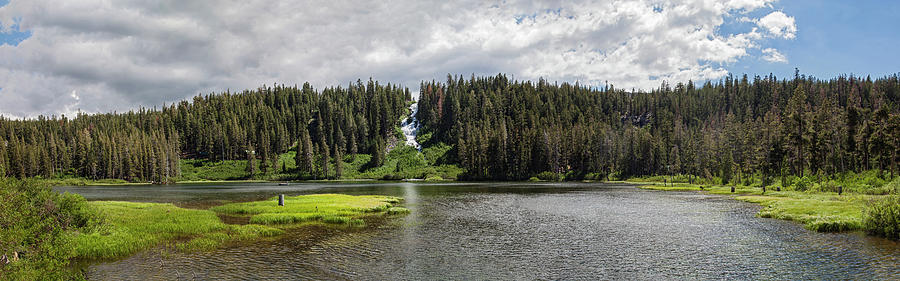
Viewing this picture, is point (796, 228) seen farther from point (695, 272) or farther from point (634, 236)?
point (695, 272)

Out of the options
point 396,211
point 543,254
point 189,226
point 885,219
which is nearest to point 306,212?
point 396,211

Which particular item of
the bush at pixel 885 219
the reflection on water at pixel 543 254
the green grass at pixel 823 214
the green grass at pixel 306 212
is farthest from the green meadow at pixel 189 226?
the bush at pixel 885 219

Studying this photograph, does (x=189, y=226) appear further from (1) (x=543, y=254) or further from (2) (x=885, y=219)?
(2) (x=885, y=219)

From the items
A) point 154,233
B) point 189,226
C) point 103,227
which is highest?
point 103,227

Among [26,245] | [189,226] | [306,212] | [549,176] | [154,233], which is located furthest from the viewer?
[549,176]

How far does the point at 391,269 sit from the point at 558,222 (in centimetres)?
2365

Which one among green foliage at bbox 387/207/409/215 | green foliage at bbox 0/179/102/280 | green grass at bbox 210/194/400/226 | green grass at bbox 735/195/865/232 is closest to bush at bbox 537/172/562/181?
green grass at bbox 735/195/865/232

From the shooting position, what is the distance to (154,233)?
34.5 meters

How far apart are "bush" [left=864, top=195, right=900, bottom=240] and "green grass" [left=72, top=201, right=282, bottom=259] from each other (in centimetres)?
4549

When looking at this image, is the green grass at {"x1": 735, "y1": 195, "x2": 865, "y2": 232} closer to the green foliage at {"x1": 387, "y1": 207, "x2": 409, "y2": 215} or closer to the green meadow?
the green foliage at {"x1": 387, "y1": 207, "x2": 409, "y2": 215}

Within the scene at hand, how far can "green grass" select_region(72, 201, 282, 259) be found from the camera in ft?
92.5

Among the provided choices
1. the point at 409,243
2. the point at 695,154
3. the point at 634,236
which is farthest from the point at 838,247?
the point at 695,154

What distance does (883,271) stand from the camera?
927 inches

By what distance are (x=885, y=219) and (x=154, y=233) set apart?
178 ft
